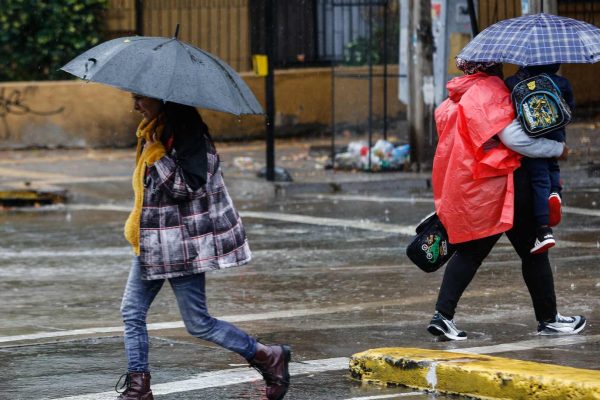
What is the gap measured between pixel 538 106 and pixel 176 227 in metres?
2.50

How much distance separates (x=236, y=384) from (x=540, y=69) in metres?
2.63

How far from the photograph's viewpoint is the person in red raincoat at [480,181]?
803 centimetres

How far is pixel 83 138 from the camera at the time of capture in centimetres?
2283

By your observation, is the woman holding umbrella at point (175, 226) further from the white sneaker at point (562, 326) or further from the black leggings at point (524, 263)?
the white sneaker at point (562, 326)

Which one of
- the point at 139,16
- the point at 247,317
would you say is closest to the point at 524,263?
the point at 247,317

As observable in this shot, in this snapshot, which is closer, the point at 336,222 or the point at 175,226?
the point at 175,226

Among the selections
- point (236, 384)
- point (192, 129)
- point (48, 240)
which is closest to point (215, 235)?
point (192, 129)

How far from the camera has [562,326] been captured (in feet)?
27.7

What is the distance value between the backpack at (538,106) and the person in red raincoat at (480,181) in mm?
60

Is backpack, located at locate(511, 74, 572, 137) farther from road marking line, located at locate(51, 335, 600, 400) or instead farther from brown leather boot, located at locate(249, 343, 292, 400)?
brown leather boot, located at locate(249, 343, 292, 400)

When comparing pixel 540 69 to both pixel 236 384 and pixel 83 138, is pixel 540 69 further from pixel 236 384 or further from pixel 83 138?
pixel 83 138

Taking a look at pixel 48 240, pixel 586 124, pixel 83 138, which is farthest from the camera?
pixel 586 124

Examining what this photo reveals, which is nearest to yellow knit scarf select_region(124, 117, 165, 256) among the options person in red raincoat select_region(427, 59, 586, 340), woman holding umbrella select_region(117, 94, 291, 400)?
woman holding umbrella select_region(117, 94, 291, 400)

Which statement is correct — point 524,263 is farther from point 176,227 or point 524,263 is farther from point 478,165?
point 176,227
